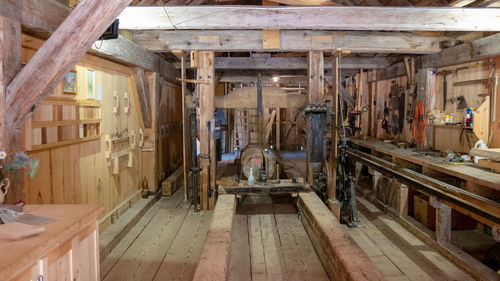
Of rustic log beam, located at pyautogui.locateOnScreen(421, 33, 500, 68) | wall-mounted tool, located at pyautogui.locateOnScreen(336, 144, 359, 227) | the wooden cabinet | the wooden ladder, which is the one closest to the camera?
the wooden cabinet

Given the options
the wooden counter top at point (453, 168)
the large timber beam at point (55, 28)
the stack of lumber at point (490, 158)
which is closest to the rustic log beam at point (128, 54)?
the large timber beam at point (55, 28)

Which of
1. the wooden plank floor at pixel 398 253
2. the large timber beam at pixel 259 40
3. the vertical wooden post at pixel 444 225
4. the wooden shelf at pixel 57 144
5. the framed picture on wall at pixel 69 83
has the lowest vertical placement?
the wooden plank floor at pixel 398 253

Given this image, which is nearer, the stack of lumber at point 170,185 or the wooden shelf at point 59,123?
the wooden shelf at point 59,123

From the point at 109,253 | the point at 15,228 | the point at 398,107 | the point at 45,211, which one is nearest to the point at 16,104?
the point at 45,211

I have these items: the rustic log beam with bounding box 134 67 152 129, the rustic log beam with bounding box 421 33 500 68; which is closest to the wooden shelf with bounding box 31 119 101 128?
the rustic log beam with bounding box 134 67 152 129

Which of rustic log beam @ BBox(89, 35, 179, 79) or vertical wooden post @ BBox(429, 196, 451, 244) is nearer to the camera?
rustic log beam @ BBox(89, 35, 179, 79)

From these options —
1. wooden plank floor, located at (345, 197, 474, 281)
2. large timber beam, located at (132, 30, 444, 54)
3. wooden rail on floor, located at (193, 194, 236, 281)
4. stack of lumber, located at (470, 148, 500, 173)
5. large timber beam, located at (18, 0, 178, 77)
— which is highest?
large timber beam, located at (132, 30, 444, 54)

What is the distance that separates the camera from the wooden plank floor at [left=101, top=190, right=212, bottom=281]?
3949 millimetres

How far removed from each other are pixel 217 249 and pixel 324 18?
3.48 meters

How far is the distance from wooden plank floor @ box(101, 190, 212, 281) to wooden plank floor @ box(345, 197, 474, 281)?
237 cm

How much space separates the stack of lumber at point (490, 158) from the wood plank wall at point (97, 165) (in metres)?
5.33

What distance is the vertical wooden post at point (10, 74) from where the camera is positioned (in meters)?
2.56

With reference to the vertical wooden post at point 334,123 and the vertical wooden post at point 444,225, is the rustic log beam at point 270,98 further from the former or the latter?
the vertical wooden post at point 444,225

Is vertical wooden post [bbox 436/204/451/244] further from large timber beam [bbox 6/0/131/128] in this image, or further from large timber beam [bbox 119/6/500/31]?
large timber beam [bbox 6/0/131/128]
